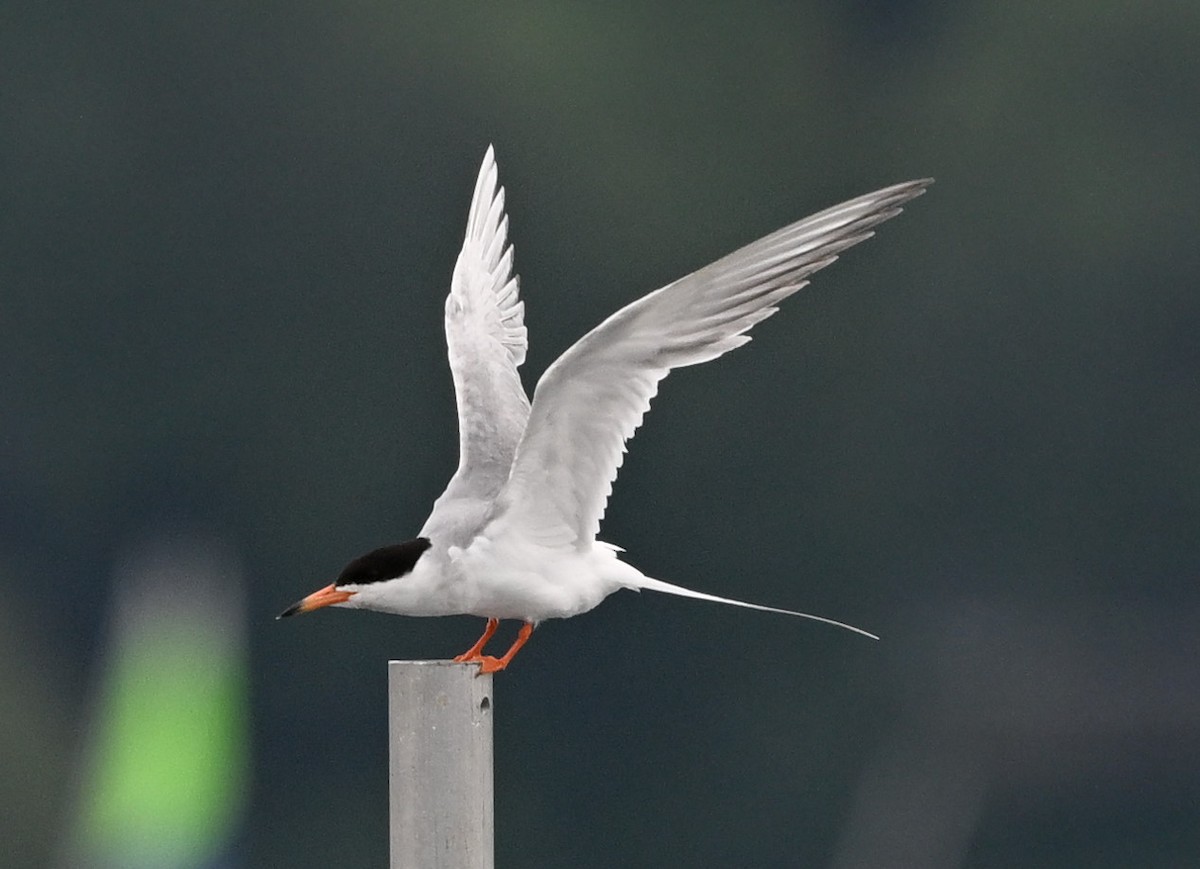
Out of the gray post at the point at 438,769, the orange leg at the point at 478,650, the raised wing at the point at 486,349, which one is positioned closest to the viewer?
the gray post at the point at 438,769

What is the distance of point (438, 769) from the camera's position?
2.80m

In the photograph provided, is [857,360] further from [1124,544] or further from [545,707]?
[545,707]

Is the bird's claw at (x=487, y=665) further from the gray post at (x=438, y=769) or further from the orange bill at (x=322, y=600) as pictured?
the orange bill at (x=322, y=600)

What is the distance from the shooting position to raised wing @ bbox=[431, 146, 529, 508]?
382cm

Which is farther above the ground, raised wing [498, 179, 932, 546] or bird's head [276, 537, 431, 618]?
raised wing [498, 179, 932, 546]

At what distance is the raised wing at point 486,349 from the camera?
12.5 feet

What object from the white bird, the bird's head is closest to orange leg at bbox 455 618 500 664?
the white bird

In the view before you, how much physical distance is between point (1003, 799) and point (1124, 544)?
63.3 inches

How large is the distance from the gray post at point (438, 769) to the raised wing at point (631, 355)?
2.12ft

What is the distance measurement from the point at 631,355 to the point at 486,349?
3.33 ft

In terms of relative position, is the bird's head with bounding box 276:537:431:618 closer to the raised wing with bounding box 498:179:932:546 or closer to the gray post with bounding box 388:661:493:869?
the raised wing with bounding box 498:179:932:546

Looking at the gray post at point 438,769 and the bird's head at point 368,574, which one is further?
the bird's head at point 368,574

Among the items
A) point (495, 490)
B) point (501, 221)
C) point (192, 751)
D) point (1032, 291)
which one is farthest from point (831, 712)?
point (495, 490)

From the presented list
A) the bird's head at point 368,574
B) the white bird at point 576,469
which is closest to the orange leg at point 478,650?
the white bird at point 576,469
